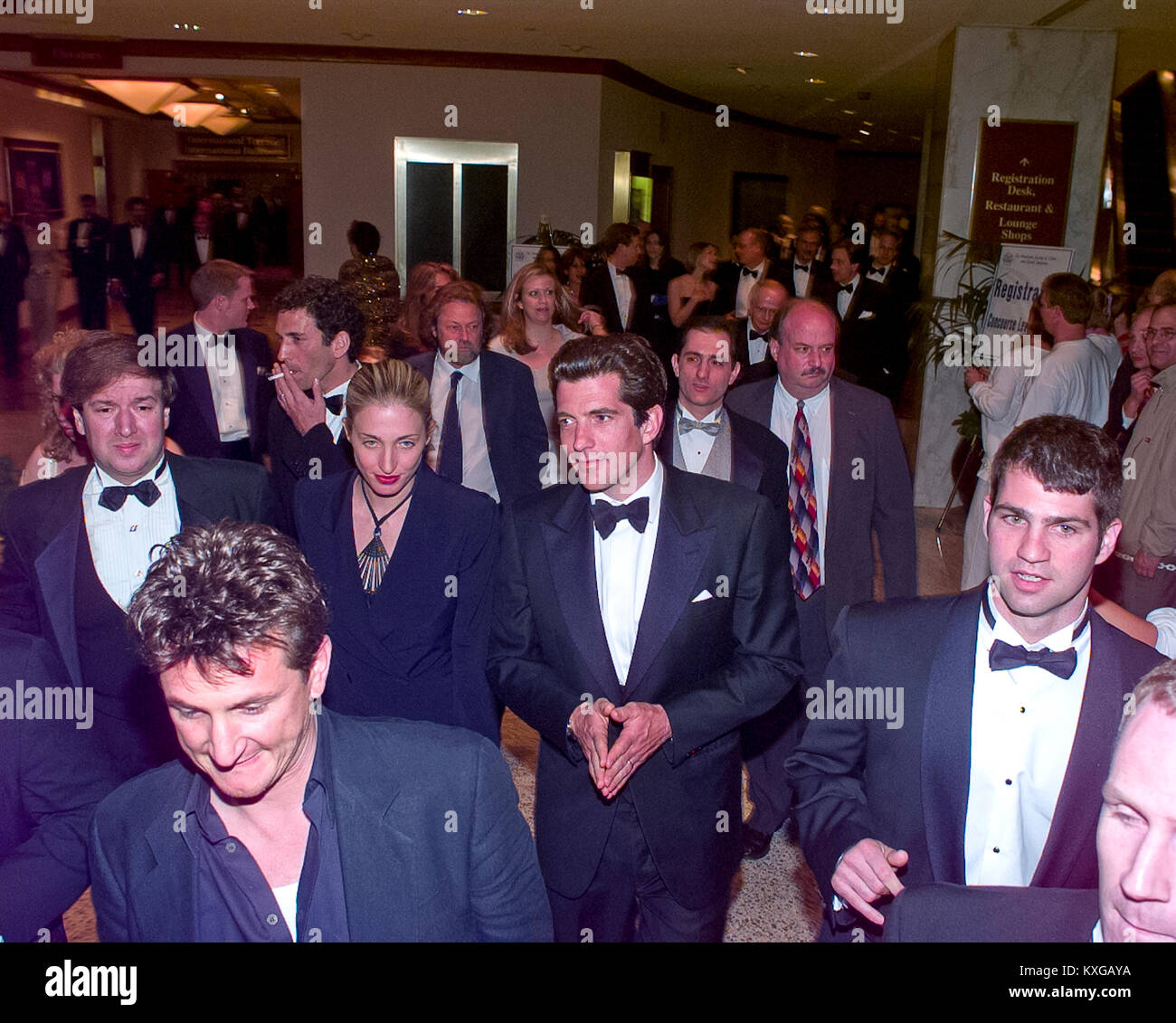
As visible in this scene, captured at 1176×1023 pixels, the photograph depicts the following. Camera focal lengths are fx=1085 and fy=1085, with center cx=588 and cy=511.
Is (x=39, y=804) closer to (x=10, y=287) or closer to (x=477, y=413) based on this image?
(x=477, y=413)

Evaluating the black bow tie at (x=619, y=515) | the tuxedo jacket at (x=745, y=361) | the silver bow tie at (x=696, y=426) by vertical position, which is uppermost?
the tuxedo jacket at (x=745, y=361)

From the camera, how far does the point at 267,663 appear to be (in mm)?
1643

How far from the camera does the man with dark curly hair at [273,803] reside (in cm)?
163

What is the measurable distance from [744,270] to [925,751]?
8.05 meters

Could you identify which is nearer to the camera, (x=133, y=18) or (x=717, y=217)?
(x=133, y=18)

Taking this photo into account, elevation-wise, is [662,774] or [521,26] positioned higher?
[521,26]

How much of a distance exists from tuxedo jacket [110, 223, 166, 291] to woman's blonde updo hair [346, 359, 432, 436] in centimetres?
1098

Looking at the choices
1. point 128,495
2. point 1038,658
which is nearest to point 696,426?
point 128,495

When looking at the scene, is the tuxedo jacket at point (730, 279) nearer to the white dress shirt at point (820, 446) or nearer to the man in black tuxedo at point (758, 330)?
the man in black tuxedo at point (758, 330)

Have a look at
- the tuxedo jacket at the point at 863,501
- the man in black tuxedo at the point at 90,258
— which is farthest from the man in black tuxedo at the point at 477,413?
the man in black tuxedo at the point at 90,258

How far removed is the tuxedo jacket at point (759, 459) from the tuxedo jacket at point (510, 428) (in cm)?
101
